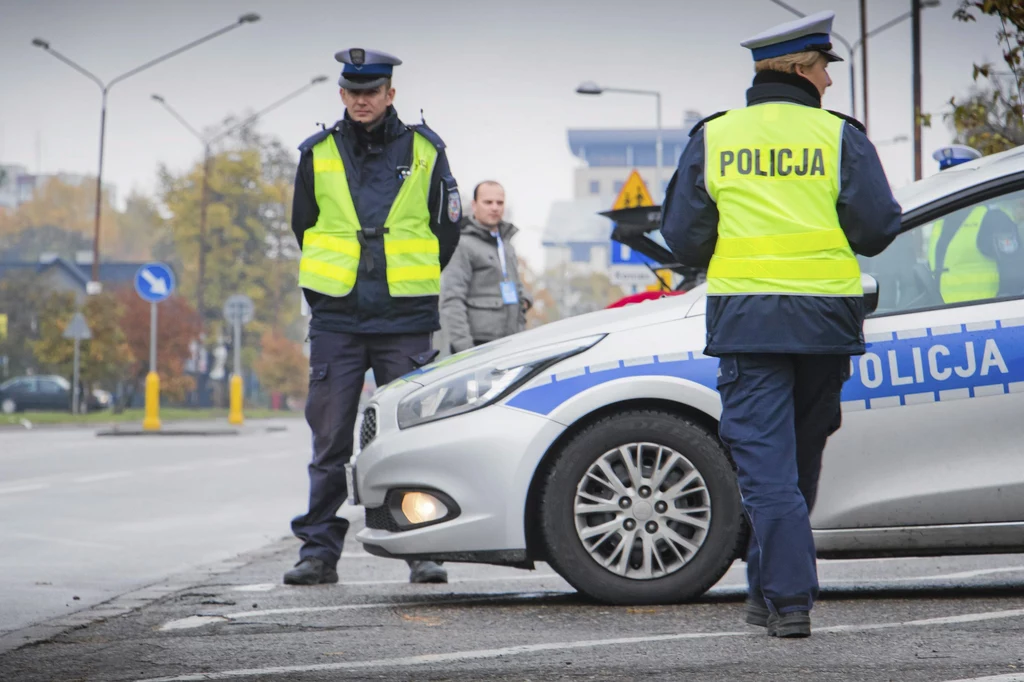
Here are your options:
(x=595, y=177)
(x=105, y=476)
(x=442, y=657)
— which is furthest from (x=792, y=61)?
(x=595, y=177)

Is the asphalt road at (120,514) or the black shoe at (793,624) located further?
the asphalt road at (120,514)

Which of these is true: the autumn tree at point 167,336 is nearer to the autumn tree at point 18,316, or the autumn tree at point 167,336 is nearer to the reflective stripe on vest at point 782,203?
the autumn tree at point 18,316

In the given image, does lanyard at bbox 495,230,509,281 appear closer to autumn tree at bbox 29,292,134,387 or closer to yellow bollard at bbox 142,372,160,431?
yellow bollard at bbox 142,372,160,431

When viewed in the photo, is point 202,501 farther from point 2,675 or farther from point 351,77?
point 2,675

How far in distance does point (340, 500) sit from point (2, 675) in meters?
2.81

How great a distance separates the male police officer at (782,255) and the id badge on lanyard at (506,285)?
397 centimetres

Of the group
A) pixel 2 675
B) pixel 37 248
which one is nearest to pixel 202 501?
pixel 2 675

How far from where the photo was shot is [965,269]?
6.15 meters

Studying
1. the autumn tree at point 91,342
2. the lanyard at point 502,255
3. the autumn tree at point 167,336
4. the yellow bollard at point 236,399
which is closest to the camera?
the lanyard at point 502,255

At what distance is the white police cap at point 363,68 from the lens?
7094 mm

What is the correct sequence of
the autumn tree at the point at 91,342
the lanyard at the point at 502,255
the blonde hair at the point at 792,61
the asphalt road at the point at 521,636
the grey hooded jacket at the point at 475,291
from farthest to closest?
the autumn tree at the point at 91,342 → the lanyard at the point at 502,255 → the grey hooded jacket at the point at 475,291 → the blonde hair at the point at 792,61 → the asphalt road at the point at 521,636

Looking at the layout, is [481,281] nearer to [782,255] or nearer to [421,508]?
[421,508]

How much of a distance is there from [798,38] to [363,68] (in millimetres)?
2586

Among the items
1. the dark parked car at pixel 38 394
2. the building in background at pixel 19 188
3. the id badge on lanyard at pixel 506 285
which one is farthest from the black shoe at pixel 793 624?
the building in background at pixel 19 188
